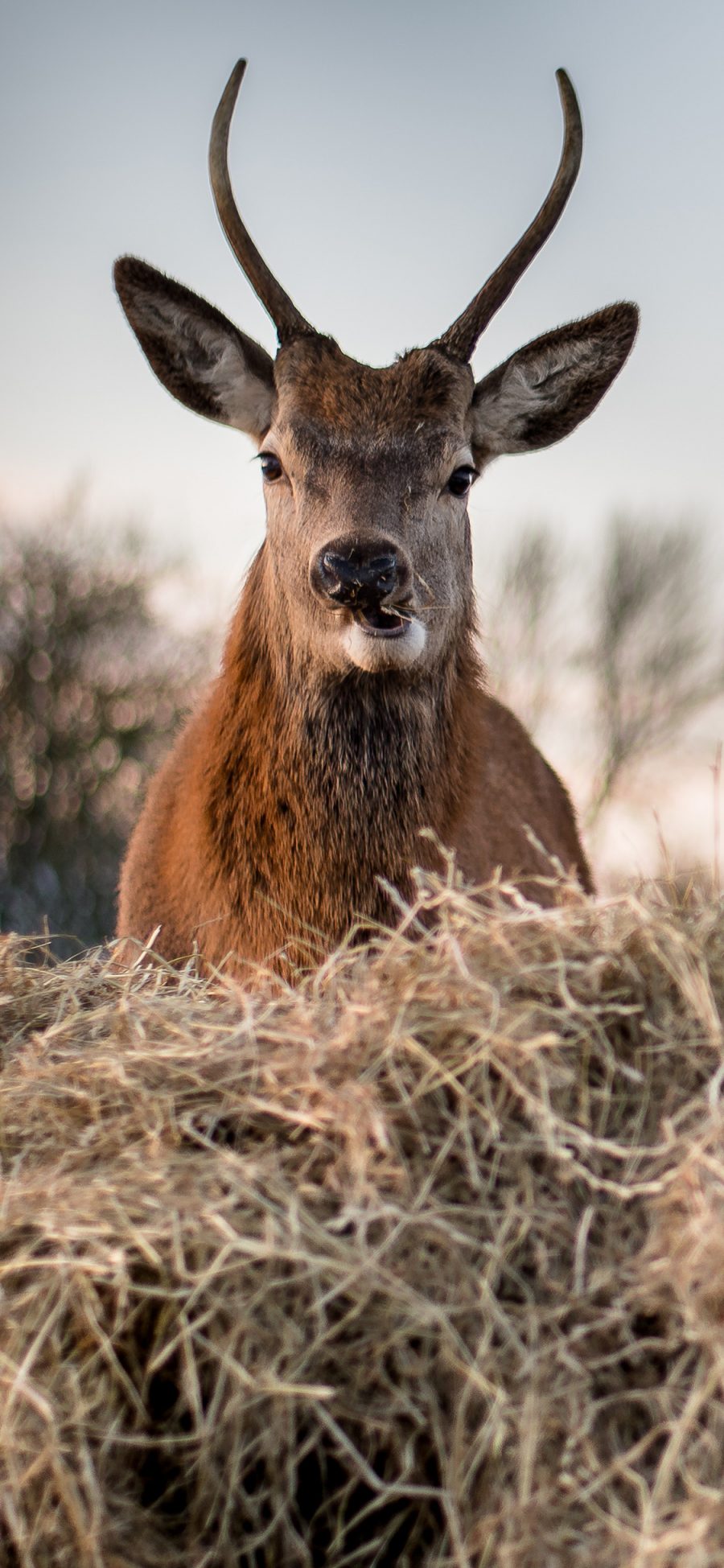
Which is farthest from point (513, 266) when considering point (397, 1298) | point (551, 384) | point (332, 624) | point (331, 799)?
point (397, 1298)

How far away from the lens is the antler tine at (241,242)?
4.70 metres

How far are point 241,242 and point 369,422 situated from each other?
3.24 feet

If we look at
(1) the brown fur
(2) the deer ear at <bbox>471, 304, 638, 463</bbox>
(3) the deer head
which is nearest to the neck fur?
(1) the brown fur

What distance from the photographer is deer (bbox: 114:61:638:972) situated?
4.15 metres

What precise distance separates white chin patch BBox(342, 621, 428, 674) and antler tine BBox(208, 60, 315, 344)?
55.0 inches

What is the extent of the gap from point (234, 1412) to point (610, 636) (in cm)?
1953

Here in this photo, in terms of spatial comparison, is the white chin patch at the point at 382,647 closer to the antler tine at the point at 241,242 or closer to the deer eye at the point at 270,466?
the deer eye at the point at 270,466

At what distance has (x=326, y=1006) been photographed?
7.98 feet

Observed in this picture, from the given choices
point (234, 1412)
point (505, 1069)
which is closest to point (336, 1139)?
point (505, 1069)

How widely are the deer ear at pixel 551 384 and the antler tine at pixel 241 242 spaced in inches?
31.0

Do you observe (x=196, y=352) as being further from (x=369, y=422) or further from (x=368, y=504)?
(x=368, y=504)

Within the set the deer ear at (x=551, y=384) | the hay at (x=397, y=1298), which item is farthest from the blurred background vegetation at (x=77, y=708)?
the hay at (x=397, y=1298)

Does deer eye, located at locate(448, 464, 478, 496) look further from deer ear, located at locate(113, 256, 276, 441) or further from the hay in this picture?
the hay

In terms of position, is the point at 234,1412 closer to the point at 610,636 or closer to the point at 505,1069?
the point at 505,1069
